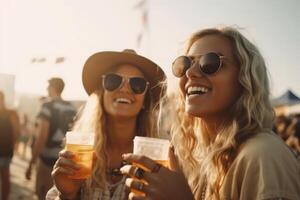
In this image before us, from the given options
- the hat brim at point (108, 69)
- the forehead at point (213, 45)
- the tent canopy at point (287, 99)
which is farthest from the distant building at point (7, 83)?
the tent canopy at point (287, 99)

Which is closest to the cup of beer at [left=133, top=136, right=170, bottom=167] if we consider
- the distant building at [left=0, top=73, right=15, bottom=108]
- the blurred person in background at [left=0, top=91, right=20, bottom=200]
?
the blurred person in background at [left=0, top=91, right=20, bottom=200]

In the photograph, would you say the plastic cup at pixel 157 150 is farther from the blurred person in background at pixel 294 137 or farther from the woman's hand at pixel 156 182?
the blurred person in background at pixel 294 137

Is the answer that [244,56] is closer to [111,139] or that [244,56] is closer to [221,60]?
[221,60]

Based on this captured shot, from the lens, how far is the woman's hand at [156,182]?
177 centimetres

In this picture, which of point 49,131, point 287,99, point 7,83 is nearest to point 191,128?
point 49,131

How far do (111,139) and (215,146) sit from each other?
144 cm

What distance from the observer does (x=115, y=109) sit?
338 centimetres

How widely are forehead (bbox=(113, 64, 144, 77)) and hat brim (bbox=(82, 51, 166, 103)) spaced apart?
0.10ft

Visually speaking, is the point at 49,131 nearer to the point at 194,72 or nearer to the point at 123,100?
the point at 123,100

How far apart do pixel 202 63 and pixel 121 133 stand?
133 centimetres

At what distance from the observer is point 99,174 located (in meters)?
3.02

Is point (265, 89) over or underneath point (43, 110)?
over

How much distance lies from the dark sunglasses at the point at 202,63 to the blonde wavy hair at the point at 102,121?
0.98 meters

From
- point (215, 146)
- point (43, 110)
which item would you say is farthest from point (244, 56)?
point (43, 110)
